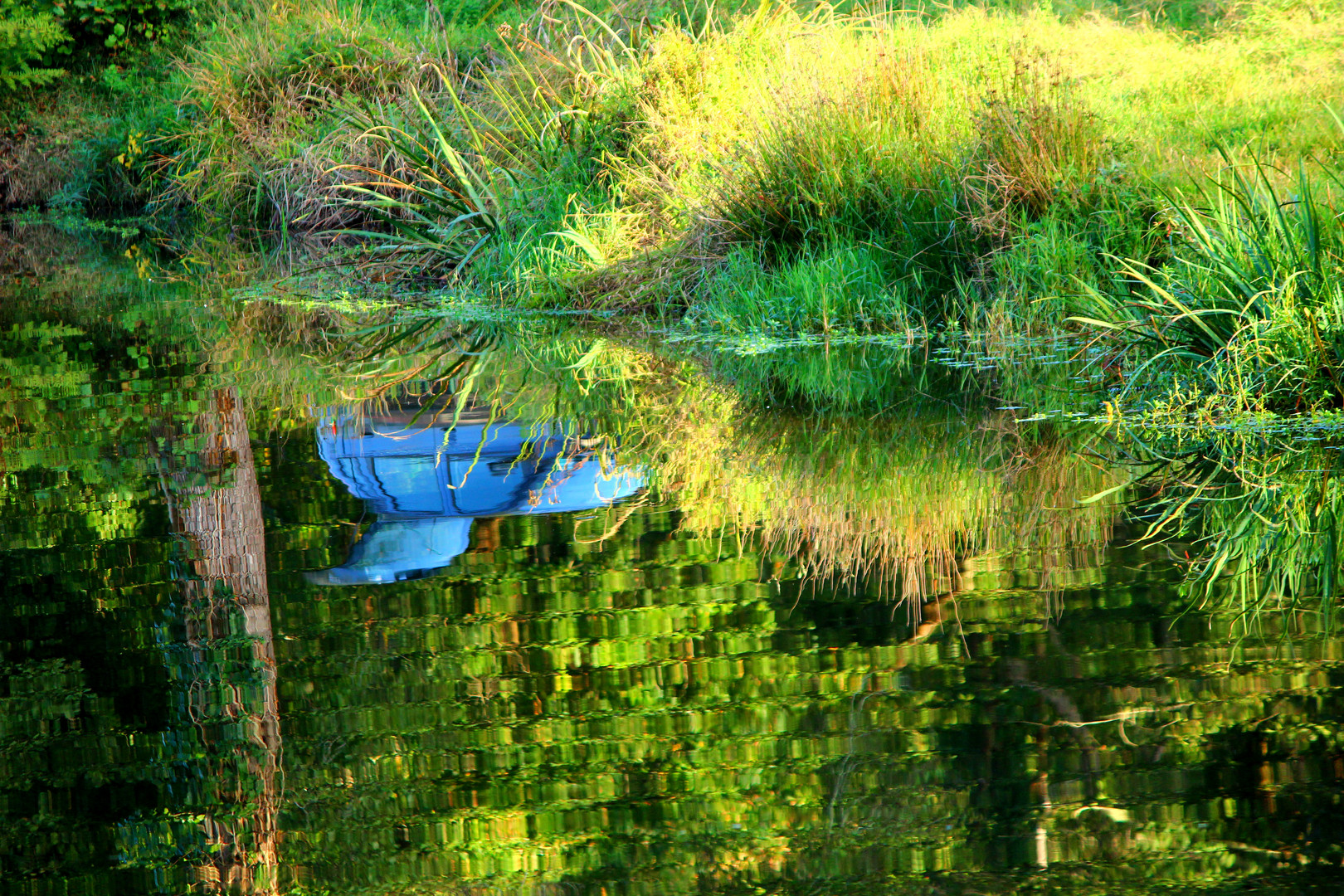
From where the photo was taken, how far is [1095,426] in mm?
5504

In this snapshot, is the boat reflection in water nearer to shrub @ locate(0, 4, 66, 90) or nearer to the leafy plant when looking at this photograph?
the leafy plant

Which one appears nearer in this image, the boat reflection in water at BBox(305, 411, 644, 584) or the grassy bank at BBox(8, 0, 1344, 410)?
the boat reflection in water at BBox(305, 411, 644, 584)

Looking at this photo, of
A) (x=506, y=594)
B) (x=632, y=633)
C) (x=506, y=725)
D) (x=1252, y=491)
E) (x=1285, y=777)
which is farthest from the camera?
(x=1252, y=491)

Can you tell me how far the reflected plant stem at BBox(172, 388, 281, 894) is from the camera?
2.44m

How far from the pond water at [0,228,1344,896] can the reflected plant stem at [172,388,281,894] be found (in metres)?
0.01

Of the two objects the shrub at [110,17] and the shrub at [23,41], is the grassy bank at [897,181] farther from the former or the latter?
the shrub at [110,17]

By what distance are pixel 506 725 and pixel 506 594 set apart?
851 millimetres

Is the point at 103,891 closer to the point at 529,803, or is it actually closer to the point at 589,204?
the point at 529,803

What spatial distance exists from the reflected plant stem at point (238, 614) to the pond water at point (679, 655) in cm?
1

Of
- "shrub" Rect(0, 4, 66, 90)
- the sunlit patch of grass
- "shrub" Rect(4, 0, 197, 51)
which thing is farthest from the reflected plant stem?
"shrub" Rect(4, 0, 197, 51)

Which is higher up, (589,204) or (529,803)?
(589,204)

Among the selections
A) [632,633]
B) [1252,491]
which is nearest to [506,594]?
[632,633]

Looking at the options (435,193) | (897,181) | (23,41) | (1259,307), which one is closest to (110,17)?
(23,41)

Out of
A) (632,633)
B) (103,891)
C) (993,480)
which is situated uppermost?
(993,480)
